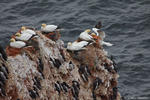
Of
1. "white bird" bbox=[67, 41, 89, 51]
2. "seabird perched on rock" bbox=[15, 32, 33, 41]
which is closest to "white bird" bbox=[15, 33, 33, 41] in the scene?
"seabird perched on rock" bbox=[15, 32, 33, 41]

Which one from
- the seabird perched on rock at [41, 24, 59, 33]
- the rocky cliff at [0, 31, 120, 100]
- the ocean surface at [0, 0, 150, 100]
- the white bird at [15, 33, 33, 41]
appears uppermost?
the white bird at [15, 33, 33, 41]

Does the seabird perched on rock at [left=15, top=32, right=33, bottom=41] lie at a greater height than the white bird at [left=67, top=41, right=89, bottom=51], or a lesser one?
greater

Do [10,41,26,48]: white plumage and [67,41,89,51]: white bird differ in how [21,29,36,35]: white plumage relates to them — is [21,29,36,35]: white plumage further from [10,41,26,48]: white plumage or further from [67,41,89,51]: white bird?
[67,41,89,51]: white bird

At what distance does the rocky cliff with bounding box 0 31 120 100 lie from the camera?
1541 centimetres

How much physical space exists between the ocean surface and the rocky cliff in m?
7.26

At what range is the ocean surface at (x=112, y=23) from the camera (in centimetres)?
2828

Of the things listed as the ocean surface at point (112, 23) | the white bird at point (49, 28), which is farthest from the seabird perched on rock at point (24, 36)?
the ocean surface at point (112, 23)

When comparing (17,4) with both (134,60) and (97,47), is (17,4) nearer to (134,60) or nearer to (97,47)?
(134,60)

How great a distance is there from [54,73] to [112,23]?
18.4 m

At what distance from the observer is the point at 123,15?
37.1 m

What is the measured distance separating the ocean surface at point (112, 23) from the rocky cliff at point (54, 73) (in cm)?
726

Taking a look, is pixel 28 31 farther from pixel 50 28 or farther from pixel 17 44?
pixel 50 28

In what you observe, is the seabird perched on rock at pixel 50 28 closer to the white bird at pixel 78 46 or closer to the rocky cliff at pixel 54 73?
the rocky cliff at pixel 54 73

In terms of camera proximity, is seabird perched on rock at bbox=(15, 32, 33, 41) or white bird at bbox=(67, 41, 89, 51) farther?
white bird at bbox=(67, 41, 89, 51)
